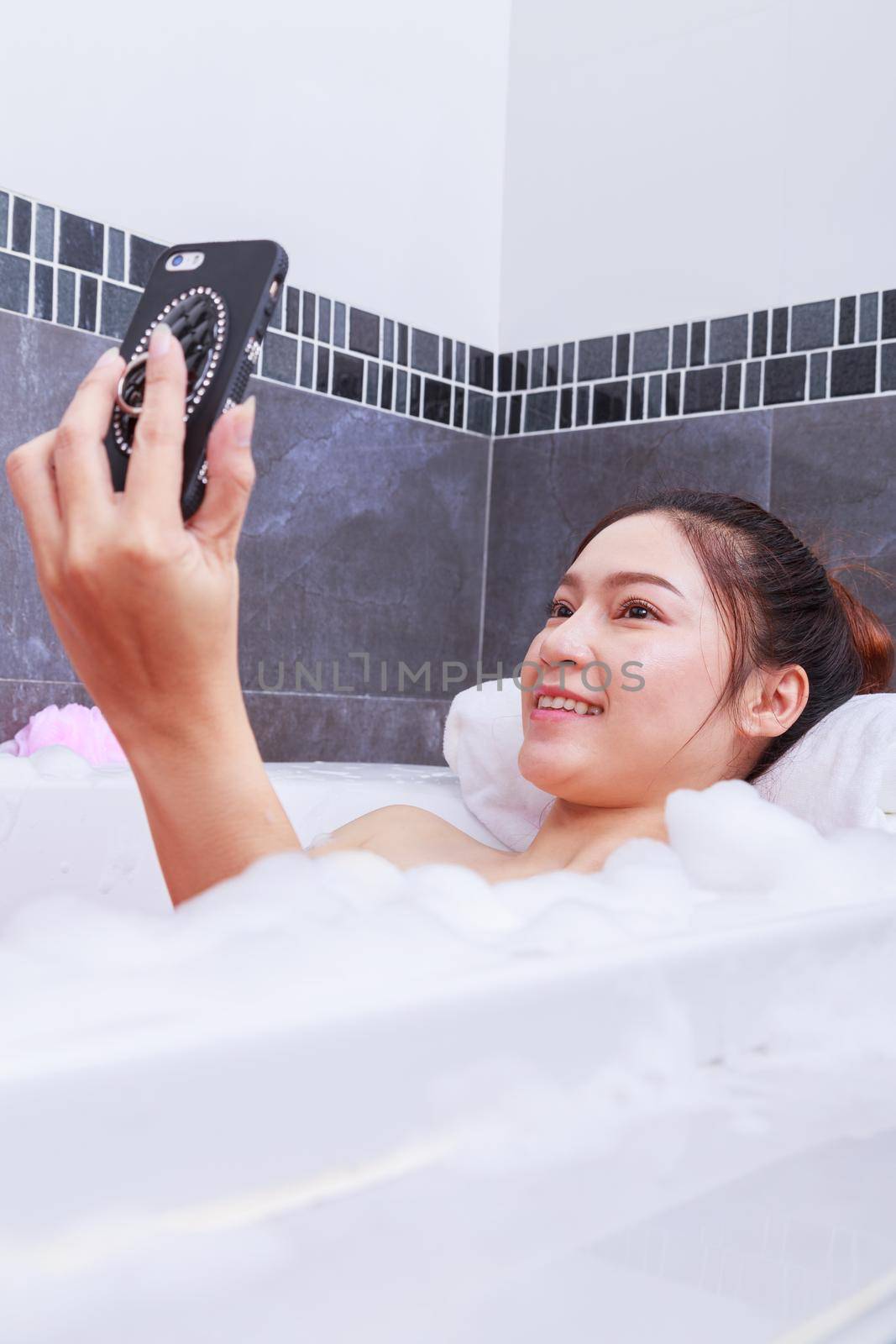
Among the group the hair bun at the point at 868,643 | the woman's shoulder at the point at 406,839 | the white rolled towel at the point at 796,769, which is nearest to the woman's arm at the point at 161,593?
the woman's shoulder at the point at 406,839

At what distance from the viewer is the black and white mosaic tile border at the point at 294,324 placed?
6.62ft

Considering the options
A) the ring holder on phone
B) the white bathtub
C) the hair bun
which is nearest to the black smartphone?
the ring holder on phone

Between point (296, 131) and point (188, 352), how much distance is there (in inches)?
76.2

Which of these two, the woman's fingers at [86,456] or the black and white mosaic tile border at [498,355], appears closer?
the woman's fingers at [86,456]

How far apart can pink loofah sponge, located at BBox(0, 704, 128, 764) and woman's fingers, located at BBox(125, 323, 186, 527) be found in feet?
4.08

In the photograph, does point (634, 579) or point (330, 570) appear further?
point (330, 570)

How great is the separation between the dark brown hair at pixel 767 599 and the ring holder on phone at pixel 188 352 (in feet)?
2.47

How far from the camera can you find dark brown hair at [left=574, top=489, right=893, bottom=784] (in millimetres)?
1353

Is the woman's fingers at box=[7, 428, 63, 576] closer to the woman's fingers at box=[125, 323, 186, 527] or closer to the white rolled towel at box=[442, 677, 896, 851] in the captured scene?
the woman's fingers at box=[125, 323, 186, 527]

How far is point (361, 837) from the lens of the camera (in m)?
1.35

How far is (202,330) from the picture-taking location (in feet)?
2.28

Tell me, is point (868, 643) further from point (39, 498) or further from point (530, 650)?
point (39, 498)

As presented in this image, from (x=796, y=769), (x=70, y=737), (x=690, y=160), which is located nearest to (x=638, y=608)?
(x=796, y=769)

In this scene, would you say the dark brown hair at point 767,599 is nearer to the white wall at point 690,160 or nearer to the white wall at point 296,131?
the white wall at point 690,160
